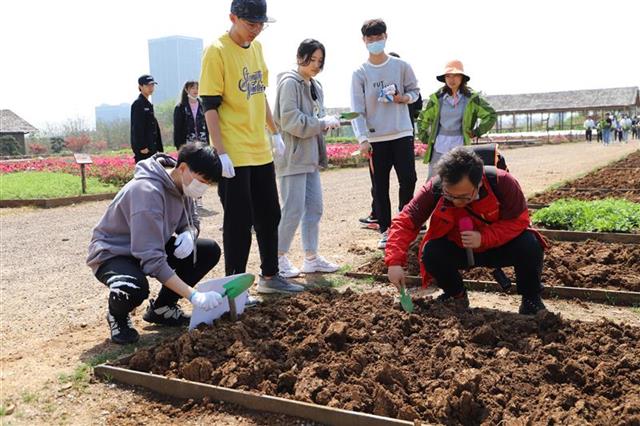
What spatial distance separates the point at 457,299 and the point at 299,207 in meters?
1.66

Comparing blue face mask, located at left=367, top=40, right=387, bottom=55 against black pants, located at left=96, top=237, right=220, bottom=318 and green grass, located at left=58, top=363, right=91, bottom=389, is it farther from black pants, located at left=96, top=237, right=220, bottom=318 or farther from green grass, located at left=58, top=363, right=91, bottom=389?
green grass, located at left=58, top=363, right=91, bottom=389

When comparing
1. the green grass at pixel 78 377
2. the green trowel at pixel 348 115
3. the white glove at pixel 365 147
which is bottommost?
the green grass at pixel 78 377

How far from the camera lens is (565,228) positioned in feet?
22.7

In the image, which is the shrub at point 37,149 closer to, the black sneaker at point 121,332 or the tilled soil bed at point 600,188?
the tilled soil bed at point 600,188

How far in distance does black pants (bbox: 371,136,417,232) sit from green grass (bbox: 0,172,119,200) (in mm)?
8593

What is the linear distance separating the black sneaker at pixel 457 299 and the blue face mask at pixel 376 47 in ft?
9.08

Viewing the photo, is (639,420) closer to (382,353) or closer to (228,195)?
(382,353)

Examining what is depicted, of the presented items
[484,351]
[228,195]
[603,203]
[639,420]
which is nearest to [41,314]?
[228,195]

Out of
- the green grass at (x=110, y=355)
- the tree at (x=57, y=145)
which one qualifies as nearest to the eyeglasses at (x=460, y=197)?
the green grass at (x=110, y=355)

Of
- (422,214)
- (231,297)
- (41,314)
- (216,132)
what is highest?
(216,132)

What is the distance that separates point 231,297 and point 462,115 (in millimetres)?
3584

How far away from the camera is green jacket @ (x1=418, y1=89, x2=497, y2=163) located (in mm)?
6434

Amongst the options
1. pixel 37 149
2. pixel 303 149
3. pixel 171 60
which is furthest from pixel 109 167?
pixel 171 60

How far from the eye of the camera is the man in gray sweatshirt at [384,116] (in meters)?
6.36
